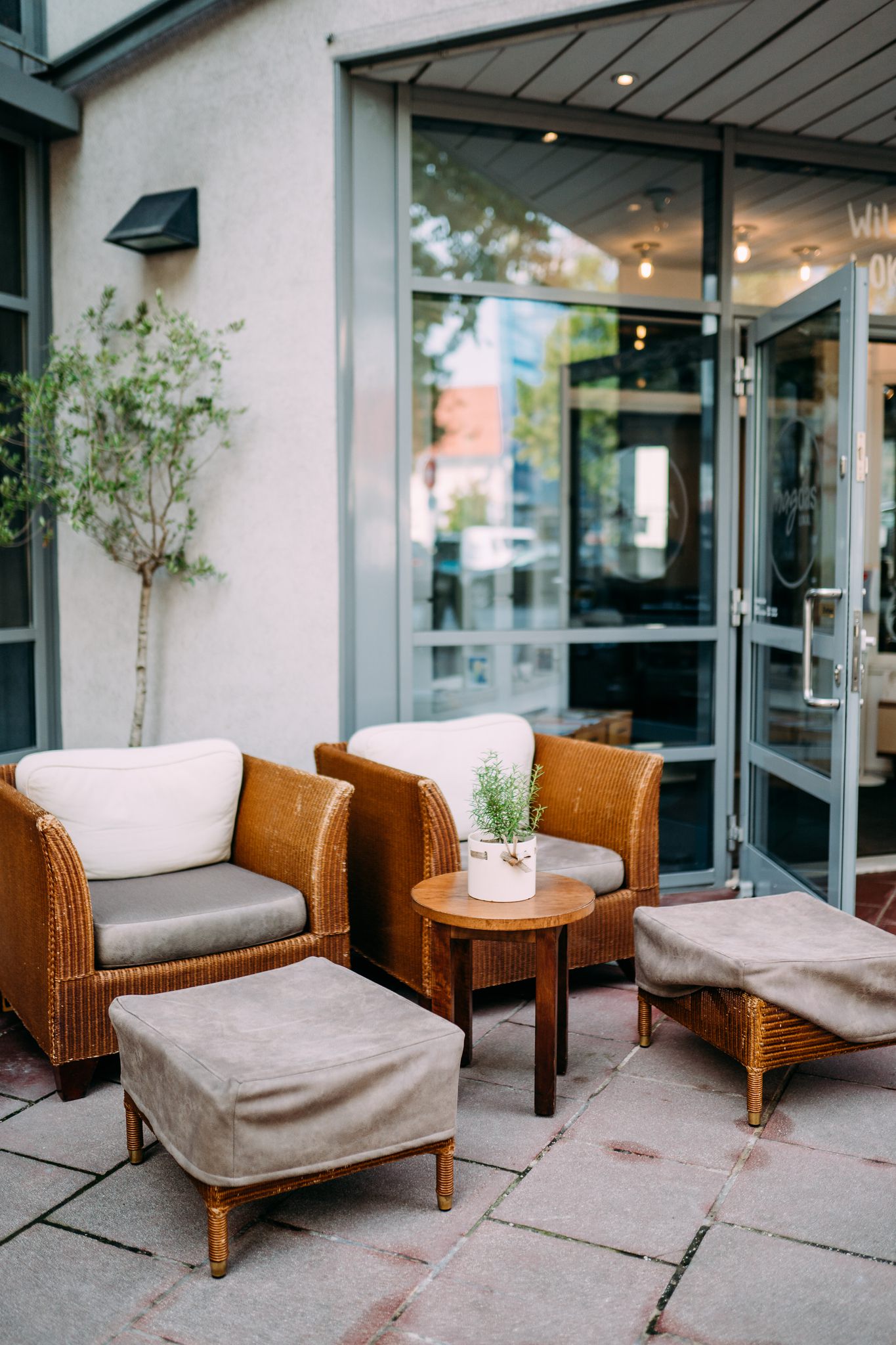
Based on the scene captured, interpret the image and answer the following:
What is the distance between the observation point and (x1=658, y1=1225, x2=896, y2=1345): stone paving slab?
1950mm

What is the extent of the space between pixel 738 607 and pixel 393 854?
2.08 meters

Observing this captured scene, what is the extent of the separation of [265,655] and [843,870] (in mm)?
2250

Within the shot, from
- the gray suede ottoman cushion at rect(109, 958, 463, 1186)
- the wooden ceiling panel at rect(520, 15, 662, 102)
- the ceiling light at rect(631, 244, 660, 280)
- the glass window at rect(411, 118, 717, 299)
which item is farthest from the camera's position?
the ceiling light at rect(631, 244, 660, 280)

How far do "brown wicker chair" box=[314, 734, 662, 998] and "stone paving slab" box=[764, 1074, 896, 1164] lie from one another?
0.80 m

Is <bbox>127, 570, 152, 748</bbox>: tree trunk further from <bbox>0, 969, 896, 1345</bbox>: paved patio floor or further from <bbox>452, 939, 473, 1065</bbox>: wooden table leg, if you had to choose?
<bbox>452, 939, 473, 1065</bbox>: wooden table leg

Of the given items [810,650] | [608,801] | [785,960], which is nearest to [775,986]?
[785,960]

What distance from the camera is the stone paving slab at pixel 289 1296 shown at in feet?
6.46

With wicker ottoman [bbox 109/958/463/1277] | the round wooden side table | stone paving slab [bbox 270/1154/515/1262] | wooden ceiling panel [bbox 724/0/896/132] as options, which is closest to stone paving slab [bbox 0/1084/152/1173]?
wicker ottoman [bbox 109/958/463/1277]

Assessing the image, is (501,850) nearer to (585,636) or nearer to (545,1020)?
(545,1020)

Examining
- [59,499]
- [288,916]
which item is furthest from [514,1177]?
[59,499]

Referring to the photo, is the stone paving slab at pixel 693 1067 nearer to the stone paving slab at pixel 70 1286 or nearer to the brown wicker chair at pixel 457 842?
the brown wicker chair at pixel 457 842

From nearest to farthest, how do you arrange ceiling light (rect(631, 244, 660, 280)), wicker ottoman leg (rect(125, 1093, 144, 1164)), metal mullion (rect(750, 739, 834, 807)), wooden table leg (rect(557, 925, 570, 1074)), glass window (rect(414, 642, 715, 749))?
1. wicker ottoman leg (rect(125, 1093, 144, 1164))
2. wooden table leg (rect(557, 925, 570, 1074))
3. metal mullion (rect(750, 739, 834, 807))
4. glass window (rect(414, 642, 715, 749))
5. ceiling light (rect(631, 244, 660, 280))

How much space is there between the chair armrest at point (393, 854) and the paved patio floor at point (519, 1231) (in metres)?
0.51

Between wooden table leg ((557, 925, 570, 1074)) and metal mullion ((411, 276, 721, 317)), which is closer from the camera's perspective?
wooden table leg ((557, 925, 570, 1074))
